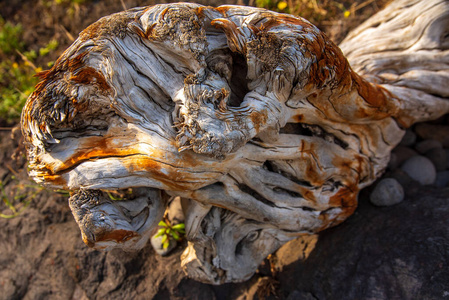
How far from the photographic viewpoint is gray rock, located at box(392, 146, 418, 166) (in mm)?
3822

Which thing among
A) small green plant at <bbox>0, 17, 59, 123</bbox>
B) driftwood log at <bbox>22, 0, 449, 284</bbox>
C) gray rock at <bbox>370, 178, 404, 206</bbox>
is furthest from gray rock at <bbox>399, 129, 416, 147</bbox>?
small green plant at <bbox>0, 17, 59, 123</bbox>

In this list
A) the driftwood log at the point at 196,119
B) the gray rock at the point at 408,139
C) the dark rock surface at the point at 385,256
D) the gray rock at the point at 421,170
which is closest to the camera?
the driftwood log at the point at 196,119

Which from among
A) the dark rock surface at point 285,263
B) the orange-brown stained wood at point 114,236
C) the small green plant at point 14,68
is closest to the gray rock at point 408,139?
the dark rock surface at point 285,263

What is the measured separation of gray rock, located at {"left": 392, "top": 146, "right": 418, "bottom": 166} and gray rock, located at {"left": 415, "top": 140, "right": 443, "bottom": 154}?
0.26 ft

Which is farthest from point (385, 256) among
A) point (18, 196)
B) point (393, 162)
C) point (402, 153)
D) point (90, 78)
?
point (18, 196)

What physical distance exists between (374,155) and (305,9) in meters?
2.38

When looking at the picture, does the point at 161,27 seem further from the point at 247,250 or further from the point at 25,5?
the point at 25,5

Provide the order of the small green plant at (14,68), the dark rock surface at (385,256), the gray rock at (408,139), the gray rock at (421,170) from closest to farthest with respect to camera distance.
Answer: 1. the dark rock surface at (385,256)
2. the gray rock at (421,170)
3. the gray rock at (408,139)
4. the small green plant at (14,68)

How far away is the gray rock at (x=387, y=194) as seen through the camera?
330 centimetres

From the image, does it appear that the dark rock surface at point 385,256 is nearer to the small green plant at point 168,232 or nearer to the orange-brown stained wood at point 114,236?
the small green plant at point 168,232

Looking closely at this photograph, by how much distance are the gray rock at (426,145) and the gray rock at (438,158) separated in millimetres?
50

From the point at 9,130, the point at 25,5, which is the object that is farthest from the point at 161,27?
the point at 25,5

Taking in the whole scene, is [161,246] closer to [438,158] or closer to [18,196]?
[18,196]

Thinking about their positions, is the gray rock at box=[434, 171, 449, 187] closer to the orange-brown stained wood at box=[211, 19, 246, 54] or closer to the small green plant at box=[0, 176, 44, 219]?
the orange-brown stained wood at box=[211, 19, 246, 54]
